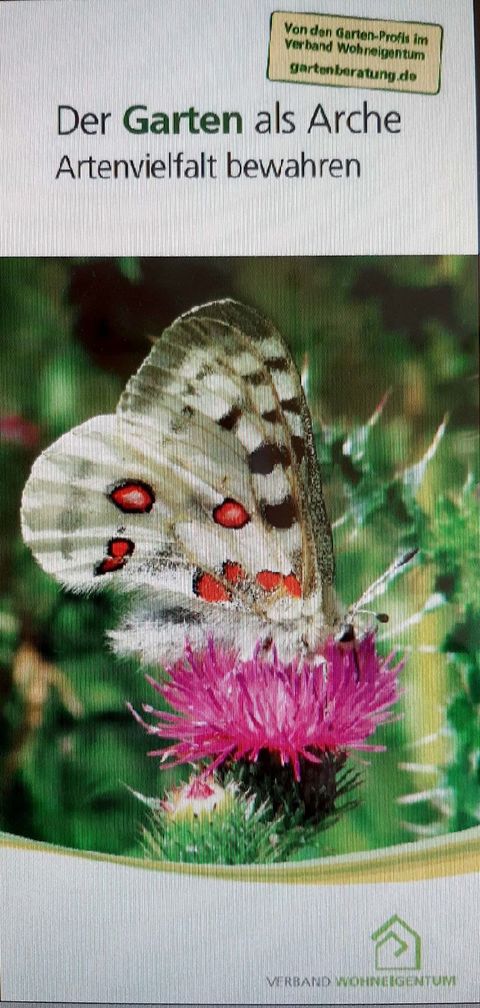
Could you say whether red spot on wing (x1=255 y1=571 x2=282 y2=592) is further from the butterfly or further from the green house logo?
the green house logo

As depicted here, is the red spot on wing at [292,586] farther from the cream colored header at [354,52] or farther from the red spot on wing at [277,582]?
the cream colored header at [354,52]

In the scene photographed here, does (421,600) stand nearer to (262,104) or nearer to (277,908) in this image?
(277,908)

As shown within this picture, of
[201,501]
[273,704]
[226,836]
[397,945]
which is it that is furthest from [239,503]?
[397,945]

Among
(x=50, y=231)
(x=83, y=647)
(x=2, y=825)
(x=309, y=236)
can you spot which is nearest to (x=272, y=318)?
(x=309, y=236)

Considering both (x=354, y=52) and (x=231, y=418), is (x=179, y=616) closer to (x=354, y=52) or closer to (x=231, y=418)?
(x=231, y=418)

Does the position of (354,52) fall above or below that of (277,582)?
above

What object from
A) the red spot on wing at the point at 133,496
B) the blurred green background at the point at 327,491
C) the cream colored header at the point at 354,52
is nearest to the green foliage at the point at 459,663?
the blurred green background at the point at 327,491
